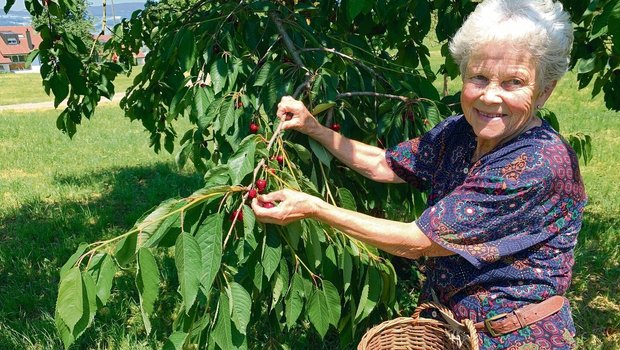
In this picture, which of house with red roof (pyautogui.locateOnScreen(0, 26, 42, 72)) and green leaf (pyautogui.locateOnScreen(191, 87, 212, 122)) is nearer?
green leaf (pyautogui.locateOnScreen(191, 87, 212, 122))

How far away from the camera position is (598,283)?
3.48 m

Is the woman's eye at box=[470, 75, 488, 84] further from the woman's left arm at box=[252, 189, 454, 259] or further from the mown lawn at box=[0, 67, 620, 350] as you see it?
the mown lawn at box=[0, 67, 620, 350]

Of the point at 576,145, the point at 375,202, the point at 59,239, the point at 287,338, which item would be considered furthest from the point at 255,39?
the point at 59,239

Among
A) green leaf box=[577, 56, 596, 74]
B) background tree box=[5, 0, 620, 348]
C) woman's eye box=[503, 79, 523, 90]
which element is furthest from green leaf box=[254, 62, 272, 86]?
green leaf box=[577, 56, 596, 74]

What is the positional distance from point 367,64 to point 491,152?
92cm

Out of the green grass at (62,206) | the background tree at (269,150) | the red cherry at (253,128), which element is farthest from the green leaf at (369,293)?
the green grass at (62,206)

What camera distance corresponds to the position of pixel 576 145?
9.07 ft

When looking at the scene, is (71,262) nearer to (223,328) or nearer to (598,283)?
(223,328)

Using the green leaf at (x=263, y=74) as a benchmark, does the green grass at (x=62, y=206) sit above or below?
below

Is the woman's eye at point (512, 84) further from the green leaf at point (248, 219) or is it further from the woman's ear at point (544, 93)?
the green leaf at point (248, 219)

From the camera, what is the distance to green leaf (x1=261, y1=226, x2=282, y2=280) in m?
1.43

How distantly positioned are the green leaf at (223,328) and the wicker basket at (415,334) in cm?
52

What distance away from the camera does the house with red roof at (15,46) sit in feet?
211

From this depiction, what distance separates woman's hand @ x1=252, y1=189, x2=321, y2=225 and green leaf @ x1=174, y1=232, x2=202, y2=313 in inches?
9.5
